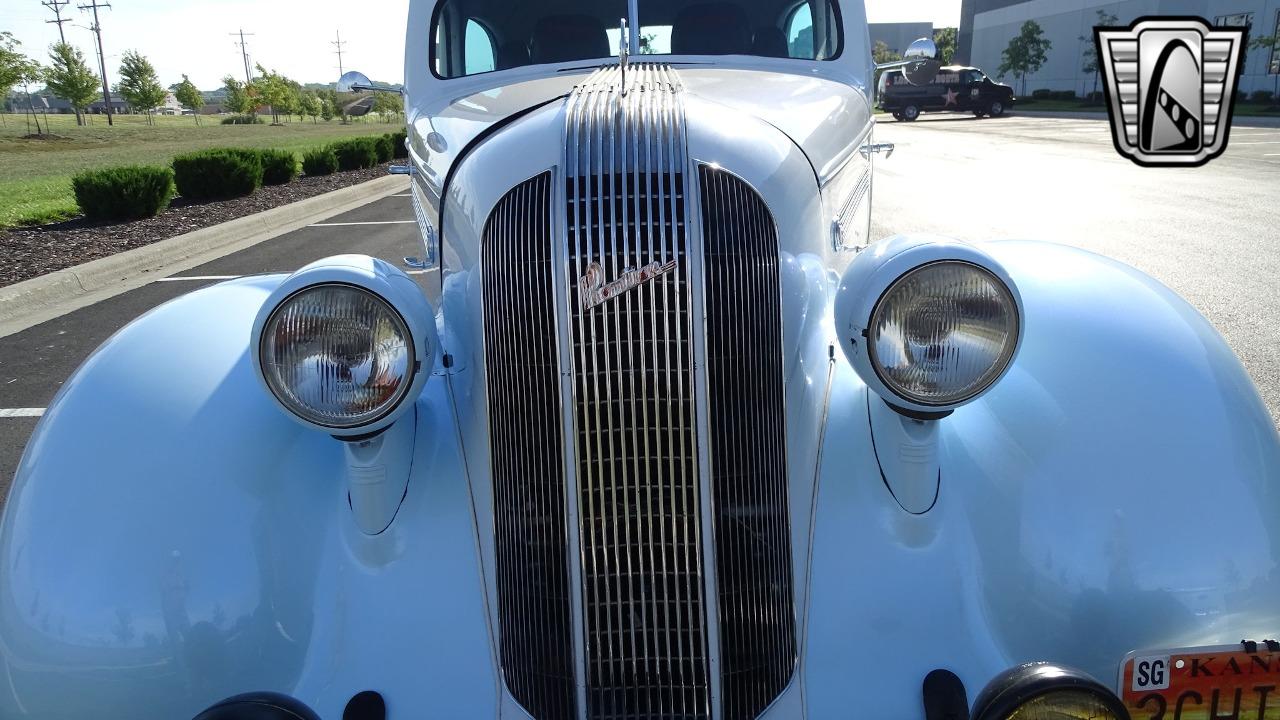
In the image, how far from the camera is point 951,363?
5.68 ft

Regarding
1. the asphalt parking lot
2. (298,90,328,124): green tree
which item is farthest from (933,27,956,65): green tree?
the asphalt parking lot

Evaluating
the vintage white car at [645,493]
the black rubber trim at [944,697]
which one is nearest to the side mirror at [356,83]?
the vintage white car at [645,493]

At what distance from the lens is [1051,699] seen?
5.07 ft

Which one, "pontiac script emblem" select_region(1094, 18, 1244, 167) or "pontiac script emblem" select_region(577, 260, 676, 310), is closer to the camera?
"pontiac script emblem" select_region(577, 260, 676, 310)

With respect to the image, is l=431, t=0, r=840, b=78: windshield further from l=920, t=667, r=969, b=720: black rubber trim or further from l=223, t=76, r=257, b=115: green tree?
l=223, t=76, r=257, b=115: green tree

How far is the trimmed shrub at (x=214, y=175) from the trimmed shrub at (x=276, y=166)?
4.70 ft

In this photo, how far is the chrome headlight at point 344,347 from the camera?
170 centimetres

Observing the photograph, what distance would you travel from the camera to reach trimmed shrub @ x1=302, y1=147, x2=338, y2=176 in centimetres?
1834

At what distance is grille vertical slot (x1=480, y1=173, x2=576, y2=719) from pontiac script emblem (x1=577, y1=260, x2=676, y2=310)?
0.08m

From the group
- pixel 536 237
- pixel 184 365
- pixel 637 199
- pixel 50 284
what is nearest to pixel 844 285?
pixel 637 199

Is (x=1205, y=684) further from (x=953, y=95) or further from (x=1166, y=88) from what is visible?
(x=953, y=95)

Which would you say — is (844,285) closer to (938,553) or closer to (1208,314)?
(938,553)

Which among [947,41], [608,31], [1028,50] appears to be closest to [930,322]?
[608,31]

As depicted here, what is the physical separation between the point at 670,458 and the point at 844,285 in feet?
1.63
